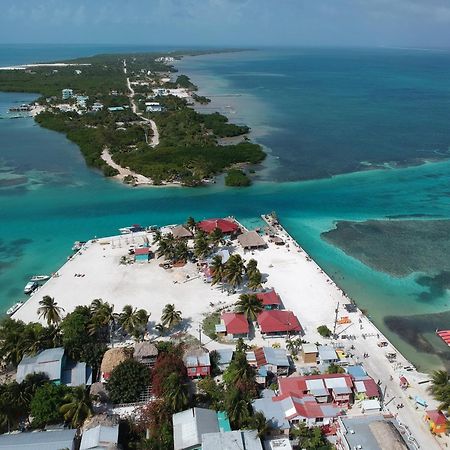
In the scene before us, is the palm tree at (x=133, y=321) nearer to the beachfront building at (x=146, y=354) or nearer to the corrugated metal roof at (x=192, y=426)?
the beachfront building at (x=146, y=354)

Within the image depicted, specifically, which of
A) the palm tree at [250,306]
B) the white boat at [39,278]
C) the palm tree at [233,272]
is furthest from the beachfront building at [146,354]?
the white boat at [39,278]

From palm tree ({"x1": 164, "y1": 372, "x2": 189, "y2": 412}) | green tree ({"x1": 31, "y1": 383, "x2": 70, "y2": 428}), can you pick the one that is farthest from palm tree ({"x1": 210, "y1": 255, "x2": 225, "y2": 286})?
green tree ({"x1": 31, "y1": 383, "x2": 70, "y2": 428})

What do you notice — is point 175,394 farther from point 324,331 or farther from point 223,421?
point 324,331

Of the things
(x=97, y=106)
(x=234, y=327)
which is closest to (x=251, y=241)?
(x=234, y=327)

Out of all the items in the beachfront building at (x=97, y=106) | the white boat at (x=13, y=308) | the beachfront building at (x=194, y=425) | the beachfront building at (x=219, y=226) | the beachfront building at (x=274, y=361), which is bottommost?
the white boat at (x=13, y=308)

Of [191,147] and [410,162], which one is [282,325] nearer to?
[191,147]

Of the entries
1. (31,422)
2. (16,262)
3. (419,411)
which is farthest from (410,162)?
(31,422)
